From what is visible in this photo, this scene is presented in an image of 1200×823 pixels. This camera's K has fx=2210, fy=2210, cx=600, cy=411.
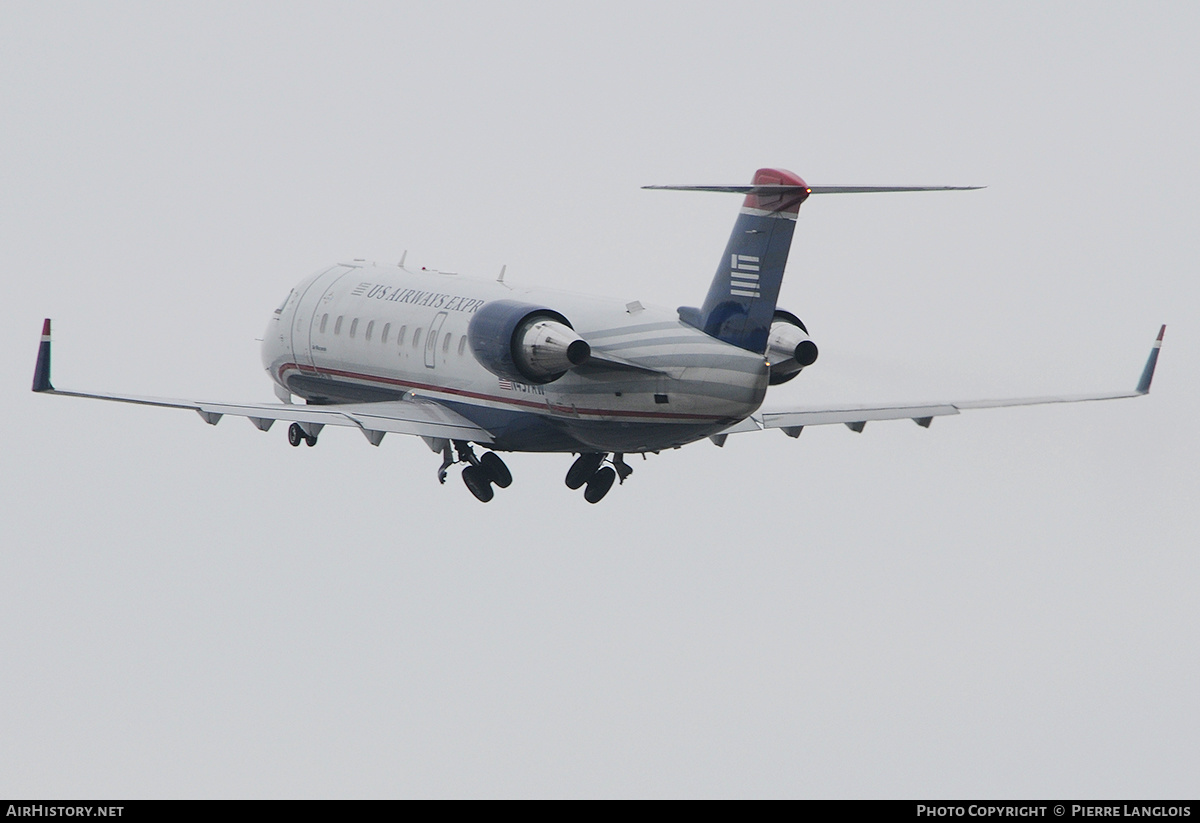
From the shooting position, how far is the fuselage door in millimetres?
44250

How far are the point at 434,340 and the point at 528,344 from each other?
491cm

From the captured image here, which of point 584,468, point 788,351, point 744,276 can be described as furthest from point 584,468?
point 744,276

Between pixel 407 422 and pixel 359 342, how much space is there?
4630mm

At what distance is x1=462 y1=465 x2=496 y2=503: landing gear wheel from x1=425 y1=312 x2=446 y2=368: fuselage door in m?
2.36

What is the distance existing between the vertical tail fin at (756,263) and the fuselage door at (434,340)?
6818mm

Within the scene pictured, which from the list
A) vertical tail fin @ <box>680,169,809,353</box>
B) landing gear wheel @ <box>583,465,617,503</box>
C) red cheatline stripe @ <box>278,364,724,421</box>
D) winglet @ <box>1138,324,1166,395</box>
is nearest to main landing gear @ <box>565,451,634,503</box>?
landing gear wheel @ <box>583,465,617,503</box>

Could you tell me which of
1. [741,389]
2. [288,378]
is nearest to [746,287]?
[741,389]

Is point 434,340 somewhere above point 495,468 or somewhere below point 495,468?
above

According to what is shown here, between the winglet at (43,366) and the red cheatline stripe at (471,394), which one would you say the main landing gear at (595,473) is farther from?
the winglet at (43,366)

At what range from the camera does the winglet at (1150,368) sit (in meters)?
43.7

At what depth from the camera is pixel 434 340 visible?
4438 centimetres

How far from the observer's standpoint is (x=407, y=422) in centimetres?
4262

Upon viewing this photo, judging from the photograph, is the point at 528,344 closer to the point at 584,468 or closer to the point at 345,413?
the point at 345,413

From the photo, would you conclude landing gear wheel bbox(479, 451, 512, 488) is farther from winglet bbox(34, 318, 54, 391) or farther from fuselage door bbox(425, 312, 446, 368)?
winglet bbox(34, 318, 54, 391)
